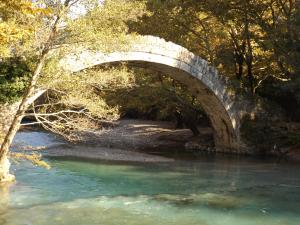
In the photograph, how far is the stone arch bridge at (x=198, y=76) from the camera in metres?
16.4

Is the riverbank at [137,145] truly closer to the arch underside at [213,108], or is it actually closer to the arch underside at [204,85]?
the arch underside at [213,108]

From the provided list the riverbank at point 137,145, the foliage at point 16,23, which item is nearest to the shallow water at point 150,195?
the riverbank at point 137,145

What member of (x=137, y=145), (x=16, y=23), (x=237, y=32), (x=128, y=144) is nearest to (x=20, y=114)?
(x=16, y=23)

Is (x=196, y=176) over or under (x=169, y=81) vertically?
under

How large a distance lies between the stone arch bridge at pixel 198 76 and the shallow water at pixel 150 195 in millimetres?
3584

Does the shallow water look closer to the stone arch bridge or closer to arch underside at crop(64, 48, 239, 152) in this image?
the stone arch bridge

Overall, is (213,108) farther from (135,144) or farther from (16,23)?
(16,23)

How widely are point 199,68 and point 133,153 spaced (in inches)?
183

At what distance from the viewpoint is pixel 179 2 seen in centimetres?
2095

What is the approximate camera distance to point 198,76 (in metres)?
19.0

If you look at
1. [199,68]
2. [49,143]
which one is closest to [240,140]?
[199,68]

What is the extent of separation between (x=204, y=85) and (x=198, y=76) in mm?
712

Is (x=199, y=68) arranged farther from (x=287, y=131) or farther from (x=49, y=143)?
(x=49, y=143)

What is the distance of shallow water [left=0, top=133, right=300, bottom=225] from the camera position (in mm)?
9320
